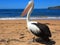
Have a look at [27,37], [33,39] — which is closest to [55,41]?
[33,39]

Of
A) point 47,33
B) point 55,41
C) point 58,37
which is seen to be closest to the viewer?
point 47,33

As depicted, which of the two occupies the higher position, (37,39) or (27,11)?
(27,11)

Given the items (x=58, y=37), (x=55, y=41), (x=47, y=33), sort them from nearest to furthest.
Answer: (x=47, y=33), (x=55, y=41), (x=58, y=37)

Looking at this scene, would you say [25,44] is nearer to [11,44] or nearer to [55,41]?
[11,44]

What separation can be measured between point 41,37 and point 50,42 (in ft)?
1.43

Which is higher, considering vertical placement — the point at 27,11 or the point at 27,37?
the point at 27,11

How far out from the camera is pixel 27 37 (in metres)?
8.75

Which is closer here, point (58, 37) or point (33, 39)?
point (33, 39)

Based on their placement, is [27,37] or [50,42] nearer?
[50,42]

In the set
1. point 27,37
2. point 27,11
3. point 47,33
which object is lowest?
point 27,37

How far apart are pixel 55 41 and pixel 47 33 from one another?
0.75m

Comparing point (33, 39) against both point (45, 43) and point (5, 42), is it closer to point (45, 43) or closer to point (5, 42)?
point (45, 43)

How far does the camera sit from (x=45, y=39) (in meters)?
7.50

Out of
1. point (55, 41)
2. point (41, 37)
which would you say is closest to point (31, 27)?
point (41, 37)
